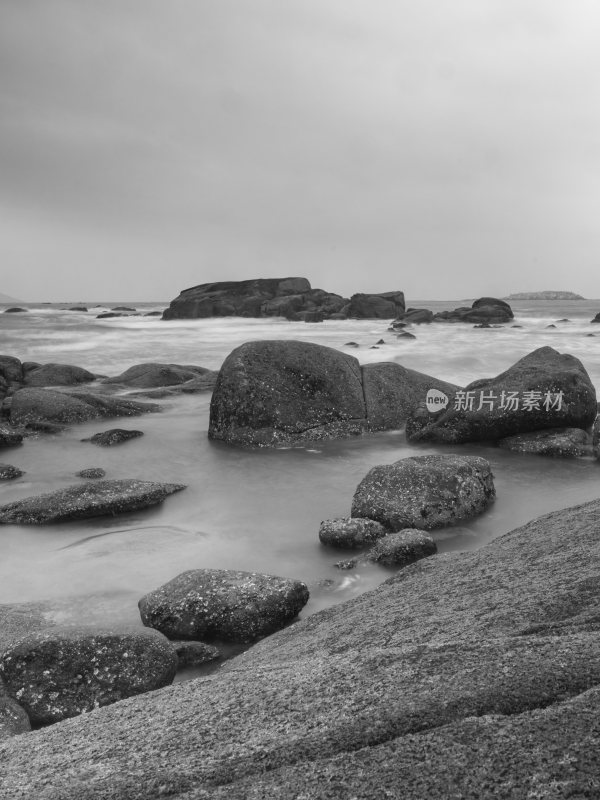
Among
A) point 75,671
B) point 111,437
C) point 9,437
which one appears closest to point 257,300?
point 111,437

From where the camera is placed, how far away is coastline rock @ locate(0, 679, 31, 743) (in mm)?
2977

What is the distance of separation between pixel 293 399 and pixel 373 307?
139ft

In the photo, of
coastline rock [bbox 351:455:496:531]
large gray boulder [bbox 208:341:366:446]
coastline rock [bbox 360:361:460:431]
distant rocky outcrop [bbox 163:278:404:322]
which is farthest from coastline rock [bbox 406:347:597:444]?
distant rocky outcrop [bbox 163:278:404:322]

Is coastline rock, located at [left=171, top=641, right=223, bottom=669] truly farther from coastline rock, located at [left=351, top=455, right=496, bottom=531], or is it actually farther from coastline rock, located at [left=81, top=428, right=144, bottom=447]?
coastline rock, located at [left=81, top=428, right=144, bottom=447]

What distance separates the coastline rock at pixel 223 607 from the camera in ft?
13.3

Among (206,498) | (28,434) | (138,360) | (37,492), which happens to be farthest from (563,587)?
(138,360)

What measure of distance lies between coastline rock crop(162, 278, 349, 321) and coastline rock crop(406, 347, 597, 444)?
132ft

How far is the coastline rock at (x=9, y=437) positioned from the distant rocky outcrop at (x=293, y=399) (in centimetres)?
285

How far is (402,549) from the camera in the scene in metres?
4.97

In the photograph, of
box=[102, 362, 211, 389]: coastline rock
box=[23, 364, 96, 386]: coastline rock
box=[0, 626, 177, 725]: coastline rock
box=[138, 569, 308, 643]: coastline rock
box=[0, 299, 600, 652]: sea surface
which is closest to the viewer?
box=[0, 626, 177, 725]: coastline rock

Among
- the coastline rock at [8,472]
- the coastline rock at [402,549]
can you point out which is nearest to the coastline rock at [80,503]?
the coastline rock at [8,472]

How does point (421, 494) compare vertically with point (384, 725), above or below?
below

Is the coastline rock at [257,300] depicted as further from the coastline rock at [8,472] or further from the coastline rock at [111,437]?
the coastline rock at [8,472]

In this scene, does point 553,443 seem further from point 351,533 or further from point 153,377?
point 153,377
